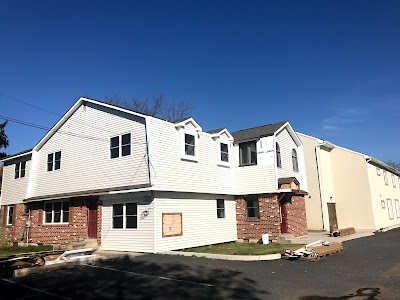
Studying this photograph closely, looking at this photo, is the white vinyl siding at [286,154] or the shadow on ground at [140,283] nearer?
the shadow on ground at [140,283]

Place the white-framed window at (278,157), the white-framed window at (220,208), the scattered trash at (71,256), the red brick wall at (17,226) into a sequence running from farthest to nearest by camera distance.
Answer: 1. the red brick wall at (17,226)
2. the white-framed window at (278,157)
3. the white-framed window at (220,208)
4. the scattered trash at (71,256)

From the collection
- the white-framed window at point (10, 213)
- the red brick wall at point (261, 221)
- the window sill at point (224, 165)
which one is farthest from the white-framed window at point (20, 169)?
the red brick wall at point (261, 221)

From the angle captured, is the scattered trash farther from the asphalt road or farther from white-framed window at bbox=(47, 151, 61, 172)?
white-framed window at bbox=(47, 151, 61, 172)

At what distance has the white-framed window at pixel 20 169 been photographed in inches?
967

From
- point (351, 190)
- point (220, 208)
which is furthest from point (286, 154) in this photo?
point (351, 190)

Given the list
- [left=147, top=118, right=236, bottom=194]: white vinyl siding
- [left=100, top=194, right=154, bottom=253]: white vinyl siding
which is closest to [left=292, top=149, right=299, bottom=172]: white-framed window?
[left=147, top=118, right=236, bottom=194]: white vinyl siding

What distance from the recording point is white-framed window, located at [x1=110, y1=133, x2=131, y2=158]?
1789 cm

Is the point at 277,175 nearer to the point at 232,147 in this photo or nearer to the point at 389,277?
the point at 232,147

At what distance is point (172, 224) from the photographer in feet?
56.0

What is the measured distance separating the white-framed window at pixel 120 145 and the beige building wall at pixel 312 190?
671 inches

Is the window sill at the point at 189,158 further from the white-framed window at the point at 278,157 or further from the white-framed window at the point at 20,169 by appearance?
the white-framed window at the point at 20,169

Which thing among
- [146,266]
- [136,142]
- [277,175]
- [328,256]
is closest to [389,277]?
[328,256]

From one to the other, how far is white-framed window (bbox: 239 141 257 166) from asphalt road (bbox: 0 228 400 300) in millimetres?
8931

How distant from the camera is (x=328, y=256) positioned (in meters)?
14.7
